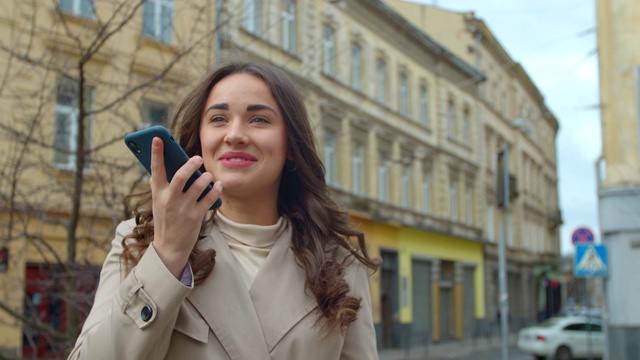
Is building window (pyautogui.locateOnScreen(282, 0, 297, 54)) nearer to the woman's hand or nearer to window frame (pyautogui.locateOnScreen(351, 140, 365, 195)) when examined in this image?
window frame (pyautogui.locateOnScreen(351, 140, 365, 195))

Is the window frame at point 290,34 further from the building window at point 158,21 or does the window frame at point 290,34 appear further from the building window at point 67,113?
the building window at point 67,113

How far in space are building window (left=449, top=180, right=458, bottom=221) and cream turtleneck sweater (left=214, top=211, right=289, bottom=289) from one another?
1388 inches

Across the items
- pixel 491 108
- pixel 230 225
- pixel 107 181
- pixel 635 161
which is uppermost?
pixel 491 108

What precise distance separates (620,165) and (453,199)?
1998 centimetres

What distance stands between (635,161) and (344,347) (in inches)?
664

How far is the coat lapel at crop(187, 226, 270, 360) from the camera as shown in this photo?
191 cm

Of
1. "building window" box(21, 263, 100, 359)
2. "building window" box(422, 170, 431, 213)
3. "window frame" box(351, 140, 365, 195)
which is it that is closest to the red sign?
"window frame" box(351, 140, 365, 195)

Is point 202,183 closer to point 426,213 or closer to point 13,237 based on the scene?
point 13,237

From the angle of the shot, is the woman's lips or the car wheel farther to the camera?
the car wheel

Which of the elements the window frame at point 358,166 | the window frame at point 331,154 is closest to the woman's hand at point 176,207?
the window frame at point 331,154

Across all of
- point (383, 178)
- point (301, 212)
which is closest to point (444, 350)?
point (383, 178)

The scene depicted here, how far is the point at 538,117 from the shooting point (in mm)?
56000

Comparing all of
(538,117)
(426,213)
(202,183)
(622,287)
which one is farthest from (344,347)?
(538,117)

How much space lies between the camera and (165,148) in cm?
169
